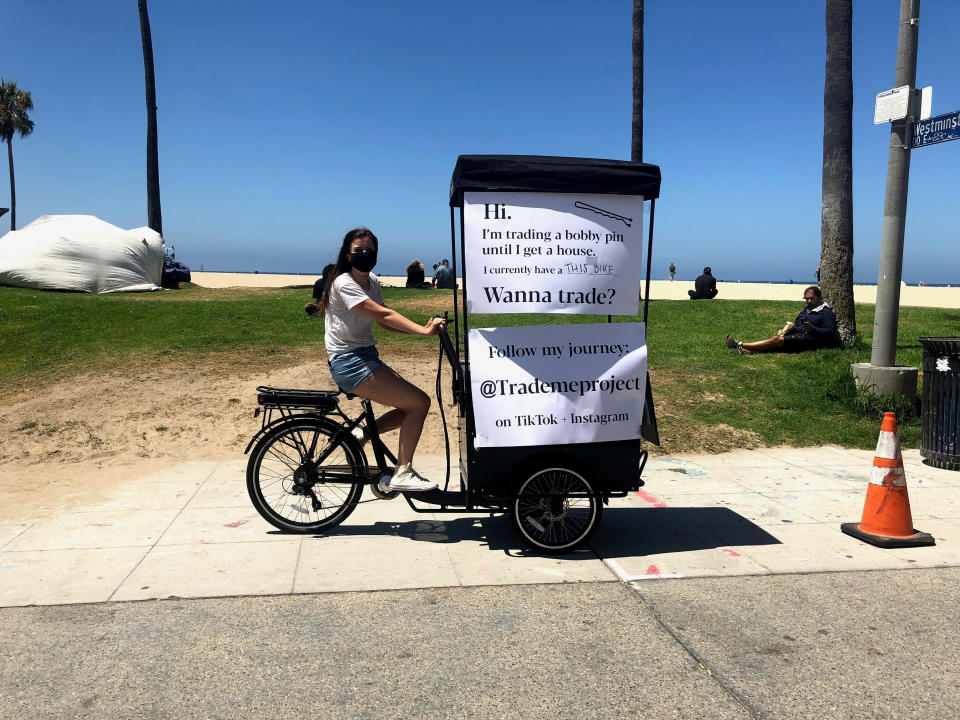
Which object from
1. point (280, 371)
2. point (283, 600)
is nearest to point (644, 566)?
point (283, 600)

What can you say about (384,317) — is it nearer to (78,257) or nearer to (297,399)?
(297,399)

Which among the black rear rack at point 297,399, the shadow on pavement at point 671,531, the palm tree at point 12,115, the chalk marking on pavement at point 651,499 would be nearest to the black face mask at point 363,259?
the black rear rack at point 297,399

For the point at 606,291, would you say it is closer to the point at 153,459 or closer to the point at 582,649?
the point at 582,649

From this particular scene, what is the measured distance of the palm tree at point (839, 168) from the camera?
11500 millimetres

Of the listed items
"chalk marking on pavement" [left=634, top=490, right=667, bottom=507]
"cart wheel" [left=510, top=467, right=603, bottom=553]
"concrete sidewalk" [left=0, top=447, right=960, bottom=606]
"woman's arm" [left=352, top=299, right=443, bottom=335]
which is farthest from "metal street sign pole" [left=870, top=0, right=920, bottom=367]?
"woman's arm" [left=352, top=299, right=443, bottom=335]

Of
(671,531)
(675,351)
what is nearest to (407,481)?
(671,531)

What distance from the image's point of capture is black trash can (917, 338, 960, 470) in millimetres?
6926

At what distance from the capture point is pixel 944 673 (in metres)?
3.29

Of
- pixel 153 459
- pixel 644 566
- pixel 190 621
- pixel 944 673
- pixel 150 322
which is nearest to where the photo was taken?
pixel 944 673

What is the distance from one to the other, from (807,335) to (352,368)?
8.63 meters

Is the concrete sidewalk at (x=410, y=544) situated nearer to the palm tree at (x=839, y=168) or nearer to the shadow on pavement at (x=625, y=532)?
the shadow on pavement at (x=625, y=532)

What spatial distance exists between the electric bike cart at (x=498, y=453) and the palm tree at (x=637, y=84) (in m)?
15.2

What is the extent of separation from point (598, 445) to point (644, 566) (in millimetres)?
806

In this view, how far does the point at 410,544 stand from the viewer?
5008mm
